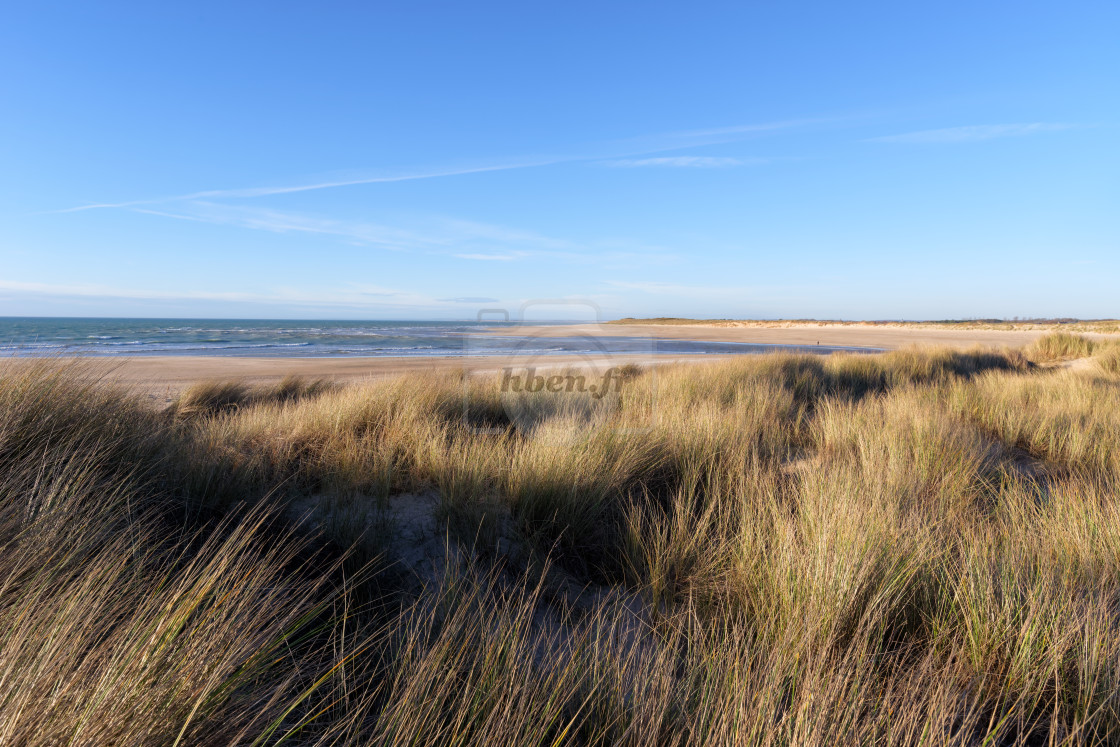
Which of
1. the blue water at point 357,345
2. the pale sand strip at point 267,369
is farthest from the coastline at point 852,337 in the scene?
the pale sand strip at point 267,369

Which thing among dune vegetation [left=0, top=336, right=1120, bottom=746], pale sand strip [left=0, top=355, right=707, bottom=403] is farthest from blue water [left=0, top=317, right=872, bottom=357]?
dune vegetation [left=0, top=336, right=1120, bottom=746]

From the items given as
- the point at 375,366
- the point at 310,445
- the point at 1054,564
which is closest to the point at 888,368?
the point at 1054,564

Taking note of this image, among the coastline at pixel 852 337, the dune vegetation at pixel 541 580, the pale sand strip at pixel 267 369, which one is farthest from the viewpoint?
the coastline at pixel 852 337

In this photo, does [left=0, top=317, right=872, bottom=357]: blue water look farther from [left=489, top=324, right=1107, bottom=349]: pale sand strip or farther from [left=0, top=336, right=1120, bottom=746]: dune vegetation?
[left=0, top=336, right=1120, bottom=746]: dune vegetation

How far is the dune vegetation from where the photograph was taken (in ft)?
4.68

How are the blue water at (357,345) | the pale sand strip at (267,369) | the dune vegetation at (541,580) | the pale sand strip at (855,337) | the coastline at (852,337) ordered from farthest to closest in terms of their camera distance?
the pale sand strip at (855,337)
the coastline at (852,337)
the blue water at (357,345)
the pale sand strip at (267,369)
the dune vegetation at (541,580)

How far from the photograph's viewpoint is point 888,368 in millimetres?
10461

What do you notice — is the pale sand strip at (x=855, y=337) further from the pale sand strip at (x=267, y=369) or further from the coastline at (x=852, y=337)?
the pale sand strip at (x=267, y=369)

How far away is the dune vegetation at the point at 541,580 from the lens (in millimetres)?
1426

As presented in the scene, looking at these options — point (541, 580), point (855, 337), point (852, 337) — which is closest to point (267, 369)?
point (541, 580)

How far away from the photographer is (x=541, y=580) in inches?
81.5

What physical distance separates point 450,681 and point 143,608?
3.10 ft

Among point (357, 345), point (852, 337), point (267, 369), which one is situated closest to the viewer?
point (267, 369)

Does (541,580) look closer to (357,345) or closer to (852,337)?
(357,345)
